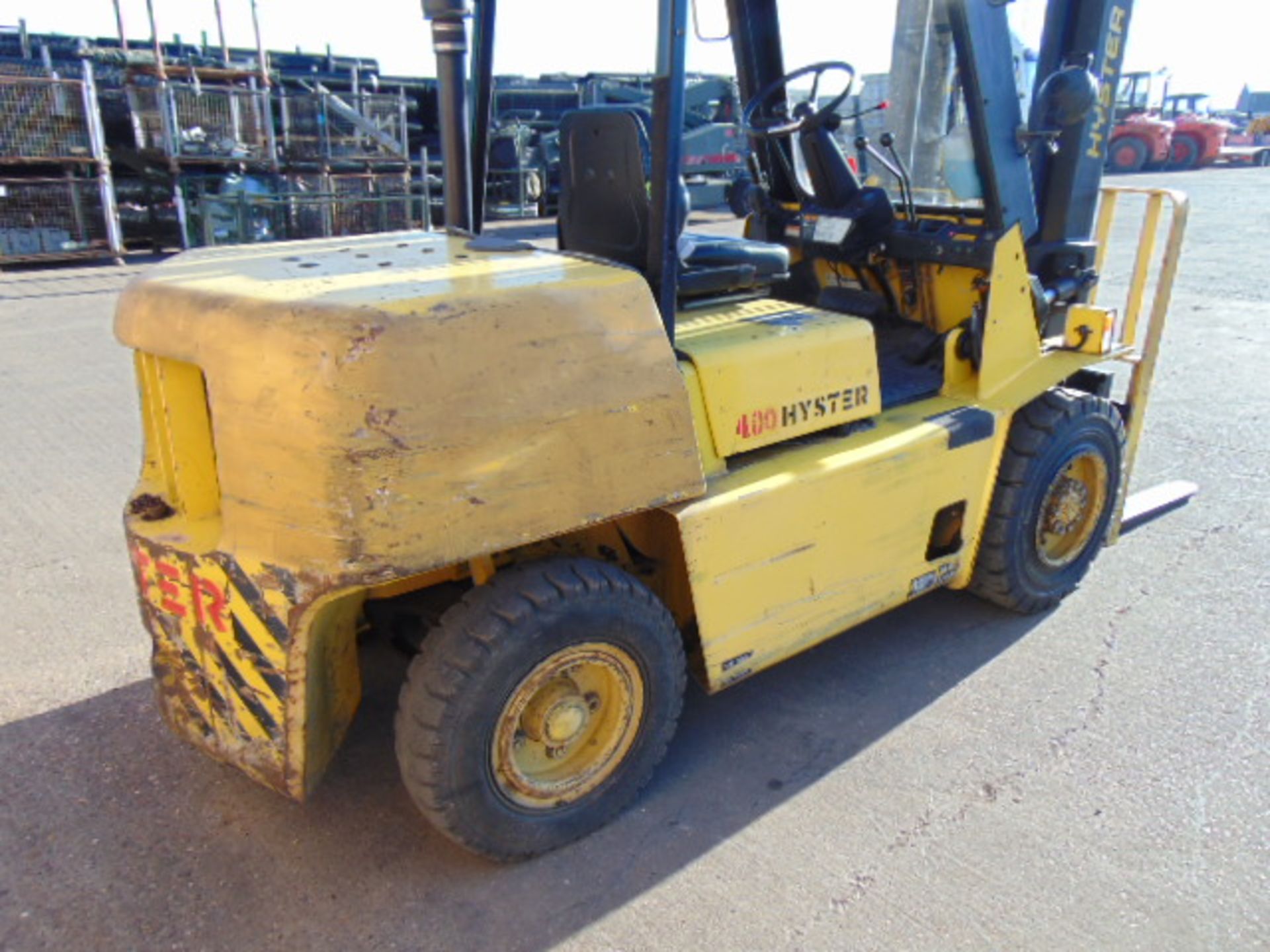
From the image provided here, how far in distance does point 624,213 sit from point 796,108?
4.94 feet

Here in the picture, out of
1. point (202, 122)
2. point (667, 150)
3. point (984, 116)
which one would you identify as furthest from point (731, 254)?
point (202, 122)

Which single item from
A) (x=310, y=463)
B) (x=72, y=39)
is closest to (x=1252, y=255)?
(x=310, y=463)

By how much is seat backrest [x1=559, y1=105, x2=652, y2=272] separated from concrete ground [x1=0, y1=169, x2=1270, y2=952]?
1.63 m

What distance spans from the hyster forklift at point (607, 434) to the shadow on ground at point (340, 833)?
0.19 m

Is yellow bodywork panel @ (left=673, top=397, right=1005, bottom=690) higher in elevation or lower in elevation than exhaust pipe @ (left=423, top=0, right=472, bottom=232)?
lower

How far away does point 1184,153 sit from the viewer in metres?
32.8

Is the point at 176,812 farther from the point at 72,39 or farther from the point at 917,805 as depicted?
the point at 72,39

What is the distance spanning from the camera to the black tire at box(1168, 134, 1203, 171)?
107 feet

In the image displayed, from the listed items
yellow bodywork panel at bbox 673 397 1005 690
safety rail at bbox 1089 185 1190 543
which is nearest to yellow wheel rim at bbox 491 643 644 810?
yellow bodywork panel at bbox 673 397 1005 690

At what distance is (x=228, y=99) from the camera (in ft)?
44.8

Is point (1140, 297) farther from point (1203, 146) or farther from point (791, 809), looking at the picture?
point (1203, 146)

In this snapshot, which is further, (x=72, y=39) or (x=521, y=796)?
(x=72, y=39)

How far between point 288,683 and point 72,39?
61.0 ft

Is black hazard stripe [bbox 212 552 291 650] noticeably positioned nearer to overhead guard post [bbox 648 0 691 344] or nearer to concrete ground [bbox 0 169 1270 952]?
concrete ground [bbox 0 169 1270 952]
